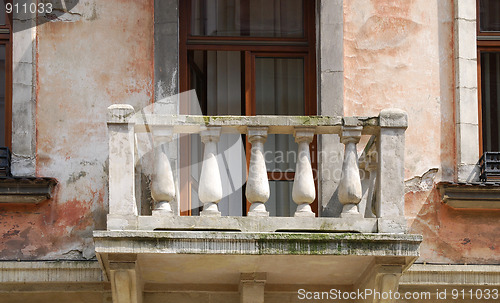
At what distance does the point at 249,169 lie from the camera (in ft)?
28.1

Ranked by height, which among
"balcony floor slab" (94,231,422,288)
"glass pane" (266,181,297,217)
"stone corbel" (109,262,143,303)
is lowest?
"stone corbel" (109,262,143,303)

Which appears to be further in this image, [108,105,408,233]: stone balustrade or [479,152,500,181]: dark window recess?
[479,152,500,181]: dark window recess

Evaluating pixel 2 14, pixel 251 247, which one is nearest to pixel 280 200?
pixel 251 247

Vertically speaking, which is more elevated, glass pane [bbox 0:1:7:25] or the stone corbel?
glass pane [bbox 0:1:7:25]

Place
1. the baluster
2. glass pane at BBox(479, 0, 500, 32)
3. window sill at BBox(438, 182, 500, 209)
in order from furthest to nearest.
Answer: glass pane at BBox(479, 0, 500, 32)
window sill at BBox(438, 182, 500, 209)
the baluster

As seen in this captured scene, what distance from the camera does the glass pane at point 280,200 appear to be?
33.2 ft

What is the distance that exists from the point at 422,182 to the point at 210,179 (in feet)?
7.03

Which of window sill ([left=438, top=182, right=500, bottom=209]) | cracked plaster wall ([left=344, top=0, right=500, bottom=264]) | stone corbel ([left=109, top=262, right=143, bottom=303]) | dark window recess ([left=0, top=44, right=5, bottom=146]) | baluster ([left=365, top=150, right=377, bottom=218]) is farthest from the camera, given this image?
dark window recess ([left=0, top=44, right=5, bottom=146])

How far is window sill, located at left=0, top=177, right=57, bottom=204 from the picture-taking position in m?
9.22

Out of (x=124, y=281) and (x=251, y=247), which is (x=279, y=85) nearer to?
(x=251, y=247)

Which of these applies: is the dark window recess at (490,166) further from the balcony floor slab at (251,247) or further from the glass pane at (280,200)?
the glass pane at (280,200)

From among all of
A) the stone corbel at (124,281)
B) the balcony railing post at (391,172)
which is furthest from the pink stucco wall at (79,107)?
the balcony railing post at (391,172)

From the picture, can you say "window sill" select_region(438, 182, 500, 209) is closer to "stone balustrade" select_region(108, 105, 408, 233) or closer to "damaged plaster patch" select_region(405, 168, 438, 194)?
"damaged plaster patch" select_region(405, 168, 438, 194)

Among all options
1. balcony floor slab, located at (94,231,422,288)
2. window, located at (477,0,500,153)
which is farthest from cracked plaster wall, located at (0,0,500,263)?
balcony floor slab, located at (94,231,422,288)
